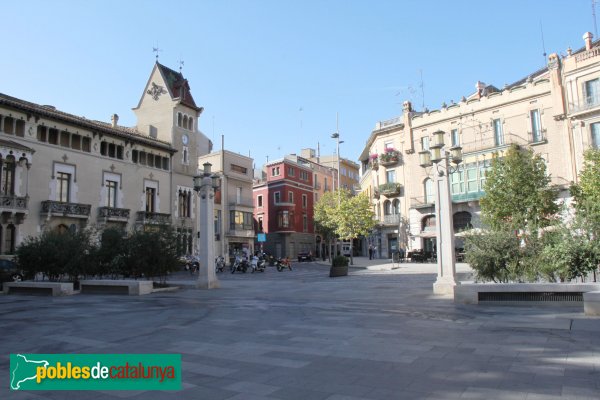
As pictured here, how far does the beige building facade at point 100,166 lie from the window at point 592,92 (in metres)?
31.5

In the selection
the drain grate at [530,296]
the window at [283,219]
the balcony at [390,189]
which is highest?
the balcony at [390,189]

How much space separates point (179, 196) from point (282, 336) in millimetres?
36612

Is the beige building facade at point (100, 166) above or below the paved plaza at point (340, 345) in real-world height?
above

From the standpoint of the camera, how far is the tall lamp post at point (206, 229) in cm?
1709

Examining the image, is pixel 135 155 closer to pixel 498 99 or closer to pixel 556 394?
pixel 498 99

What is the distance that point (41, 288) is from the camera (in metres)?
16.3

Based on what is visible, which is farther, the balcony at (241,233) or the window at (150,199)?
the balcony at (241,233)

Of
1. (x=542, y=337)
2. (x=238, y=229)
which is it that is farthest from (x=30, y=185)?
(x=542, y=337)

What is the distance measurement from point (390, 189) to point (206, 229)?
31.9m

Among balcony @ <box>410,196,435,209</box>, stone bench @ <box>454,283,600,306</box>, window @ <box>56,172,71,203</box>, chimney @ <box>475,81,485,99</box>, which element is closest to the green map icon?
stone bench @ <box>454,283,600,306</box>

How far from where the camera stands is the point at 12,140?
28.2 metres

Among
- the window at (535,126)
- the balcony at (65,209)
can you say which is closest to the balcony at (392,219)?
the window at (535,126)

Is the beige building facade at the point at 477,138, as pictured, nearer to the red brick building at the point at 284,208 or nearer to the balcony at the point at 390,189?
the balcony at the point at 390,189

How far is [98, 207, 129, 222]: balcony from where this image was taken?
110ft
